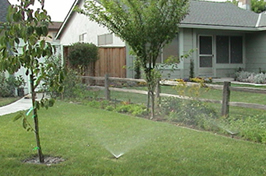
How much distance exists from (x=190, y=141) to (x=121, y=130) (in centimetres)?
153

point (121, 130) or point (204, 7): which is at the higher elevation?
point (204, 7)

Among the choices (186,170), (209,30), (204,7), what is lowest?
(186,170)

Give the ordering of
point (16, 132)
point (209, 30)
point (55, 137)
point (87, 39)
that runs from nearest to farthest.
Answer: point (55, 137) < point (16, 132) < point (209, 30) < point (87, 39)

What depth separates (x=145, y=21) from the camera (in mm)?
7703

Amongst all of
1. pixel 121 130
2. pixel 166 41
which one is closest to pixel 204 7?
pixel 166 41

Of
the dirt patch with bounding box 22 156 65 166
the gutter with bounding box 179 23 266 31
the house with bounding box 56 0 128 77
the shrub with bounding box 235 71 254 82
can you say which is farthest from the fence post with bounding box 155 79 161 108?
the shrub with bounding box 235 71 254 82

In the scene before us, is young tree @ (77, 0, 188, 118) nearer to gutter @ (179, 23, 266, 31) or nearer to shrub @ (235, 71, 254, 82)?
gutter @ (179, 23, 266, 31)

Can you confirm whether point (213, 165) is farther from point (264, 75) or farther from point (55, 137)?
point (264, 75)

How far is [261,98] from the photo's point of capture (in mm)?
11195

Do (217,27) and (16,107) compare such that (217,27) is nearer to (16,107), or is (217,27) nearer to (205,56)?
(205,56)

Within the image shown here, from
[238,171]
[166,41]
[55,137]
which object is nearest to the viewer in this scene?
[238,171]

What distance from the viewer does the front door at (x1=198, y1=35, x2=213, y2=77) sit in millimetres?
18062

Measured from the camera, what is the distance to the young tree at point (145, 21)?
762 cm

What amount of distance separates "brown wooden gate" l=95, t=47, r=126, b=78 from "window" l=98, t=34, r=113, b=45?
1.50 m
